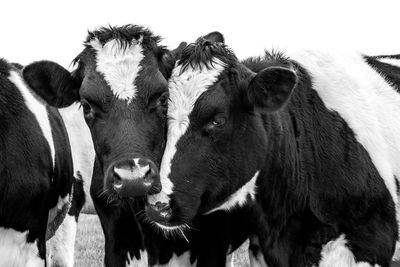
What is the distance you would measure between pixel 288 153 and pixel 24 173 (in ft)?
6.57

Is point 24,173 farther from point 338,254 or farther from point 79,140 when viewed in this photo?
point 79,140

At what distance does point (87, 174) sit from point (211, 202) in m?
4.44

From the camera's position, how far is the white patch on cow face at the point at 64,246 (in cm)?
938

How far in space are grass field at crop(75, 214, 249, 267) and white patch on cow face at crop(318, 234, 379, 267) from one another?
3.55 metres

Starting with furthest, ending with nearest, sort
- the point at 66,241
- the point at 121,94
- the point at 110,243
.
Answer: the point at 66,241
the point at 110,243
the point at 121,94

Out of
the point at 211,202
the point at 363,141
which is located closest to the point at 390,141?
the point at 363,141

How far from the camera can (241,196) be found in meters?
5.76

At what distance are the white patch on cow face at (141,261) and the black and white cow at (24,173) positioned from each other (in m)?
0.71

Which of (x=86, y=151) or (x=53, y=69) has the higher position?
(x=53, y=69)

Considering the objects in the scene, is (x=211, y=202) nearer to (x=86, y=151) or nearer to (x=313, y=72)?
(x=313, y=72)

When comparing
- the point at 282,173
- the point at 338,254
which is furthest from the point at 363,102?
the point at 338,254

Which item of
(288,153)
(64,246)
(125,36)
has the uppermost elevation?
(125,36)

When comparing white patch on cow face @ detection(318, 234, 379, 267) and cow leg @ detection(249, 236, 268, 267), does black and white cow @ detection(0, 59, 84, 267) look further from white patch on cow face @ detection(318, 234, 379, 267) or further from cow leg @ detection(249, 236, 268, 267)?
white patch on cow face @ detection(318, 234, 379, 267)

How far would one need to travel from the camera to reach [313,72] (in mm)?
6469
